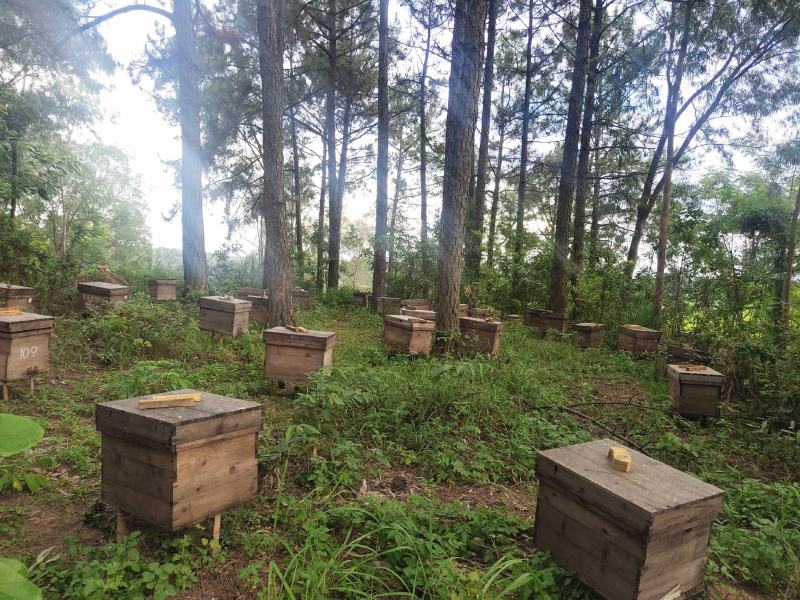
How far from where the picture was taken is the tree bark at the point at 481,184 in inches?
553

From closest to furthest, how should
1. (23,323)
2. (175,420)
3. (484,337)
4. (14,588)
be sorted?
1. (14,588)
2. (175,420)
3. (23,323)
4. (484,337)

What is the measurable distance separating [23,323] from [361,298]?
1062 cm

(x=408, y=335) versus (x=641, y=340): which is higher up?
(x=408, y=335)

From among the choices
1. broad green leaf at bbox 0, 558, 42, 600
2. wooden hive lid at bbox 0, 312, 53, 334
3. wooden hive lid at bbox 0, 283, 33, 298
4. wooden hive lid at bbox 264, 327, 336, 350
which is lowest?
wooden hive lid at bbox 264, 327, 336, 350

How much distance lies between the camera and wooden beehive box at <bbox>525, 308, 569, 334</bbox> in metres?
10.2

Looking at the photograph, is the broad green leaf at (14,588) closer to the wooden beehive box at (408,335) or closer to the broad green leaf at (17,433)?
the broad green leaf at (17,433)

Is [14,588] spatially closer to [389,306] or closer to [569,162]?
[389,306]

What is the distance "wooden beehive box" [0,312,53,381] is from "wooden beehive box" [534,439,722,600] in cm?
459

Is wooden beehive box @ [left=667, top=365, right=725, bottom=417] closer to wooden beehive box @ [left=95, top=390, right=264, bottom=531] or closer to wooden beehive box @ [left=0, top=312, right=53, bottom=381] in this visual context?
wooden beehive box @ [left=95, top=390, right=264, bottom=531]

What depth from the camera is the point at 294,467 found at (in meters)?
3.26

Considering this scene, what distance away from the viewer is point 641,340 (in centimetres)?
856

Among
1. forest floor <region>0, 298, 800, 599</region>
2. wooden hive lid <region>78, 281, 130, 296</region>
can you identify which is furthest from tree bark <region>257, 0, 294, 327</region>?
wooden hive lid <region>78, 281, 130, 296</region>

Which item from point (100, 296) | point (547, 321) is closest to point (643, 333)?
point (547, 321)

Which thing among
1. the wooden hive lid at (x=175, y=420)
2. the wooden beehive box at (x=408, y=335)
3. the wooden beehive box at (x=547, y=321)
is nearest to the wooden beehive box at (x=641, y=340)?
the wooden beehive box at (x=547, y=321)
